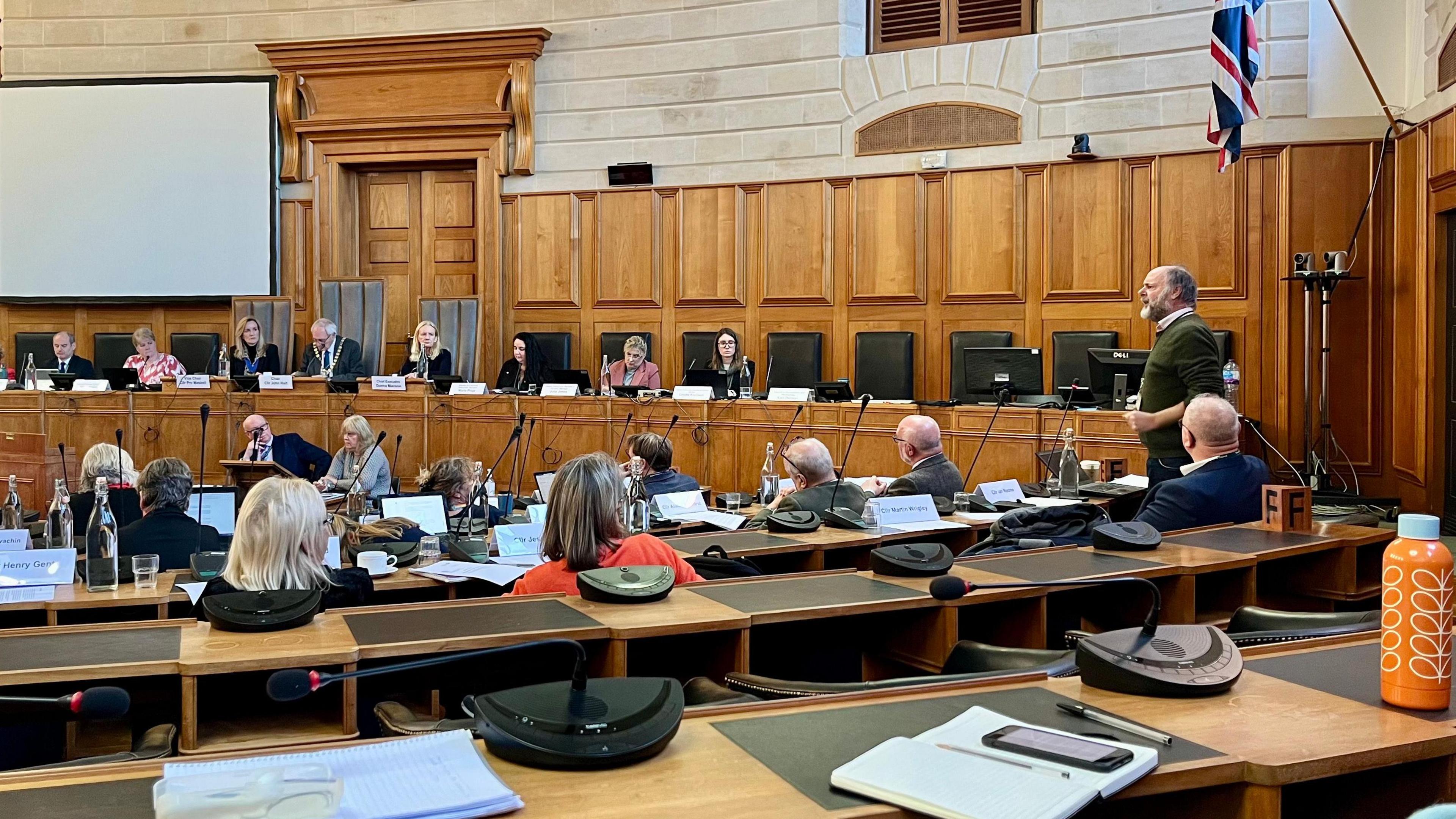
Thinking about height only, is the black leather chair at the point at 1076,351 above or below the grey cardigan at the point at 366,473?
above

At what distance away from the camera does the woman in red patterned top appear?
378 inches

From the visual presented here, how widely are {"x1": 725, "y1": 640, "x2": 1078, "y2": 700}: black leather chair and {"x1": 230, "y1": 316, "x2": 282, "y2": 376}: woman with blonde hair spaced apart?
847 cm

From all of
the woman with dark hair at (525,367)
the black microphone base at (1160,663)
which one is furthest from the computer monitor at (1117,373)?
the black microphone base at (1160,663)

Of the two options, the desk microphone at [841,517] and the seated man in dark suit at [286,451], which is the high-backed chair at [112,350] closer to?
the seated man in dark suit at [286,451]

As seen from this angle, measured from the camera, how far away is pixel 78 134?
11.1m

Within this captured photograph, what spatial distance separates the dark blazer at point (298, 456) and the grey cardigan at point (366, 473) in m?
0.20

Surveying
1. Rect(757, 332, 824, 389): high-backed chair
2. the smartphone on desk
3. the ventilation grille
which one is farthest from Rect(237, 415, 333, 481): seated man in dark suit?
the smartphone on desk

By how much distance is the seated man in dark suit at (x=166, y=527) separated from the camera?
3.98 meters

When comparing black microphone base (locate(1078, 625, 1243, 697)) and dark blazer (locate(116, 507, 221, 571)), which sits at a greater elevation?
black microphone base (locate(1078, 625, 1243, 697))

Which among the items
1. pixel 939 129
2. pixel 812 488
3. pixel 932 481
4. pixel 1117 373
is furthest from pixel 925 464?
pixel 939 129

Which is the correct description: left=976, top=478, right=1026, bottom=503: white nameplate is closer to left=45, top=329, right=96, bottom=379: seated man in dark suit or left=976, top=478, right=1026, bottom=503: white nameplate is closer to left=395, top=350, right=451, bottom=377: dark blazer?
left=395, top=350, right=451, bottom=377: dark blazer

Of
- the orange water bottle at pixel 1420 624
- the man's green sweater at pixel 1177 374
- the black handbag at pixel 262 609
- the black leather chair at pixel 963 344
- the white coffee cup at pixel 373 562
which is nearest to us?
the orange water bottle at pixel 1420 624

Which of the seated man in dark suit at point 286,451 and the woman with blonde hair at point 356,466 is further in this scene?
the seated man in dark suit at point 286,451

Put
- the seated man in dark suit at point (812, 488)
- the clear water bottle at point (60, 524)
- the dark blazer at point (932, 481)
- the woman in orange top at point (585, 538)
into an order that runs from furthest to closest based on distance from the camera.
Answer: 1. the dark blazer at point (932, 481)
2. the seated man in dark suit at point (812, 488)
3. the clear water bottle at point (60, 524)
4. the woman in orange top at point (585, 538)
